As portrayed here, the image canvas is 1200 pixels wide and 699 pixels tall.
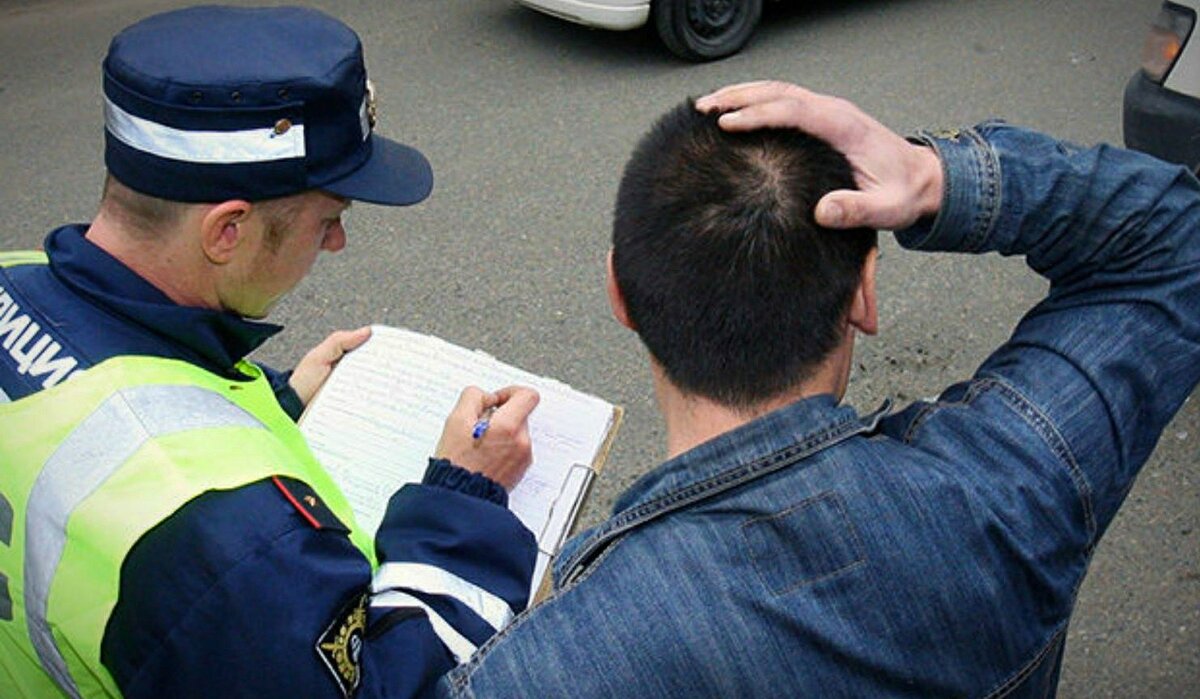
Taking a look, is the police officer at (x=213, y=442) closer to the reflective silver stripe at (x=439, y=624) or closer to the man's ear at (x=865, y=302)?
the reflective silver stripe at (x=439, y=624)

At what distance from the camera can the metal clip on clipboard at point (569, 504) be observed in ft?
6.41

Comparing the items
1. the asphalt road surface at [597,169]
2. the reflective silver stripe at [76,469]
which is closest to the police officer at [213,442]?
the reflective silver stripe at [76,469]

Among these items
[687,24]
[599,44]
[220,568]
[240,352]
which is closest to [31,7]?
[599,44]

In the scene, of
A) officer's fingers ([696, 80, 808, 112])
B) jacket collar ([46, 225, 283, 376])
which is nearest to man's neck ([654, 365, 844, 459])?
officer's fingers ([696, 80, 808, 112])

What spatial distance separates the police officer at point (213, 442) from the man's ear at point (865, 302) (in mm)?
644

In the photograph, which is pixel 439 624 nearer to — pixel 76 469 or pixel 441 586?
pixel 441 586

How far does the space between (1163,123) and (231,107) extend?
2790 mm

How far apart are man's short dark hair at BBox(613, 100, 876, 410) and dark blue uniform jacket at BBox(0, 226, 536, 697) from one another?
1.61 ft

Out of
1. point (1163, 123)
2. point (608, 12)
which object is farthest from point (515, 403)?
point (608, 12)

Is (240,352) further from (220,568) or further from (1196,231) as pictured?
(1196,231)

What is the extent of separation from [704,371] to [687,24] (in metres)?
4.85

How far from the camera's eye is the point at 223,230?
5.86ft

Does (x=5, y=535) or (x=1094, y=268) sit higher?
(x=1094, y=268)

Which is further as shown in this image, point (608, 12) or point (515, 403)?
point (608, 12)
